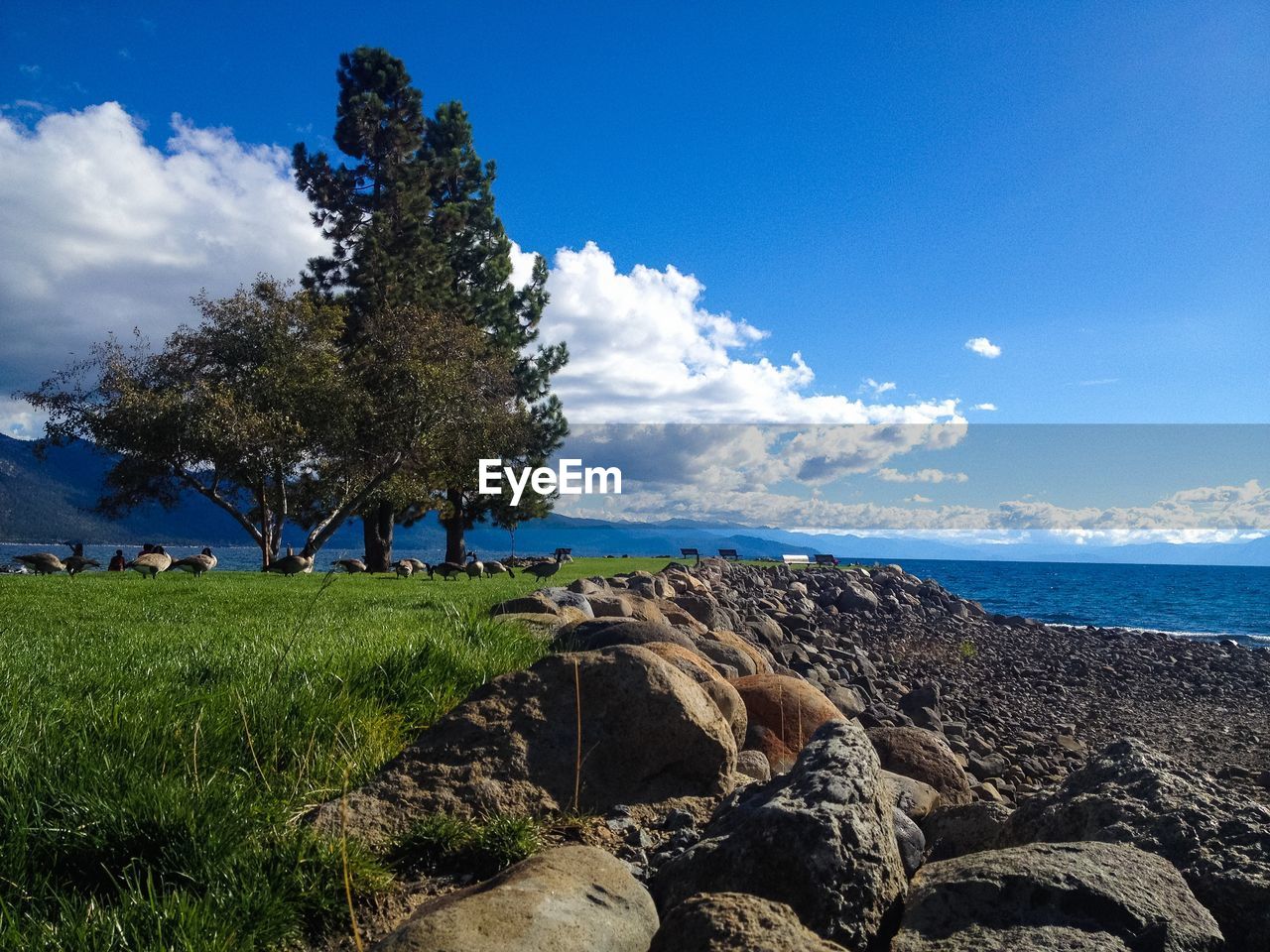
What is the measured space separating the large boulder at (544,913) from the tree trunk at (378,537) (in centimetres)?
3278

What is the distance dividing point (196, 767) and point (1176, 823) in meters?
4.59

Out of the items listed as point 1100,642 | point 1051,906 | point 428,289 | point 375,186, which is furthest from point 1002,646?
point 375,186

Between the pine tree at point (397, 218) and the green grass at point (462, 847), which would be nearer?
the green grass at point (462, 847)

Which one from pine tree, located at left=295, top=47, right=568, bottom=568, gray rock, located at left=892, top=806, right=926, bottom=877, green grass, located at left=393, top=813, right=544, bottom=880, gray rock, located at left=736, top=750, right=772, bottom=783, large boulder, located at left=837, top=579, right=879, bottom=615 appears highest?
pine tree, located at left=295, top=47, right=568, bottom=568

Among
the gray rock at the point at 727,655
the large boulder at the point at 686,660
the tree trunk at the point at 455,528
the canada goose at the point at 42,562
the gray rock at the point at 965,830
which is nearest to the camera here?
the gray rock at the point at 965,830

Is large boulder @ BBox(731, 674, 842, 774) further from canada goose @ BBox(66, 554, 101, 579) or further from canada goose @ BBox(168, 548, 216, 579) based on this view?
canada goose @ BBox(66, 554, 101, 579)

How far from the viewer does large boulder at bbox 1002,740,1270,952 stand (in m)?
3.23

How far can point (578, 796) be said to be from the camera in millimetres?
4754

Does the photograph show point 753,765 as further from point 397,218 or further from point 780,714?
point 397,218

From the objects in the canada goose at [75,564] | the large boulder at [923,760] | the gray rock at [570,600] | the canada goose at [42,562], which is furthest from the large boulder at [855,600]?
the canada goose at [42,562]

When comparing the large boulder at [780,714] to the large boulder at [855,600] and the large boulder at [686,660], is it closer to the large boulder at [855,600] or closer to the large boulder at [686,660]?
the large boulder at [686,660]

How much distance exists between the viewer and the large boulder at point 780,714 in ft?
24.3

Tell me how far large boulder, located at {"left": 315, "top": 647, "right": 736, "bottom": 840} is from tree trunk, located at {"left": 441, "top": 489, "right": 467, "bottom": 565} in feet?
120

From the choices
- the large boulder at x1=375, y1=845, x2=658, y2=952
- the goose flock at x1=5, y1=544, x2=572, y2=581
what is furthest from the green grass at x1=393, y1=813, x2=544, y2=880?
the goose flock at x1=5, y1=544, x2=572, y2=581
